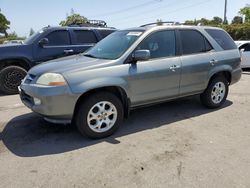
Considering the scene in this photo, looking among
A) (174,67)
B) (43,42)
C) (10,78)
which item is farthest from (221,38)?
(10,78)

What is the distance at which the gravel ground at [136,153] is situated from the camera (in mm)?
3025

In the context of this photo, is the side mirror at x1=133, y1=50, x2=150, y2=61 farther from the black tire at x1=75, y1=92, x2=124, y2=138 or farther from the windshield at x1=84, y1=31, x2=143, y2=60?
the black tire at x1=75, y1=92, x2=124, y2=138

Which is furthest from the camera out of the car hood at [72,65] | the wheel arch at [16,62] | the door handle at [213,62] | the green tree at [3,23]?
the green tree at [3,23]

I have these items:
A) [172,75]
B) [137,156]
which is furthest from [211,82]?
[137,156]

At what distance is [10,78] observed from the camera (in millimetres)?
7184

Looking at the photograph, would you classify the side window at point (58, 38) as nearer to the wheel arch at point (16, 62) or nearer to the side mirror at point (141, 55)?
the wheel arch at point (16, 62)

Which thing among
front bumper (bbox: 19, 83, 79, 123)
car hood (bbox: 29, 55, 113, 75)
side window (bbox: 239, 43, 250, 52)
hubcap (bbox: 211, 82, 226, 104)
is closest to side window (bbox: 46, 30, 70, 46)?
car hood (bbox: 29, 55, 113, 75)

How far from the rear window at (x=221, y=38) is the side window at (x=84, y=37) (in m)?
4.02

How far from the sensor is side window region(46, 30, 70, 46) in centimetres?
778

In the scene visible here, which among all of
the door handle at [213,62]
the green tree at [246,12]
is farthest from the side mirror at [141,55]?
the green tree at [246,12]

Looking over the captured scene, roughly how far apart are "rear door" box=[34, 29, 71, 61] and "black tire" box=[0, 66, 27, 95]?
62 cm

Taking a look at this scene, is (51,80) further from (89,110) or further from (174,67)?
(174,67)

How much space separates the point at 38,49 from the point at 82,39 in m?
1.41

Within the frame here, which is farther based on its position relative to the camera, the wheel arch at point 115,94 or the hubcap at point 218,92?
the hubcap at point 218,92
